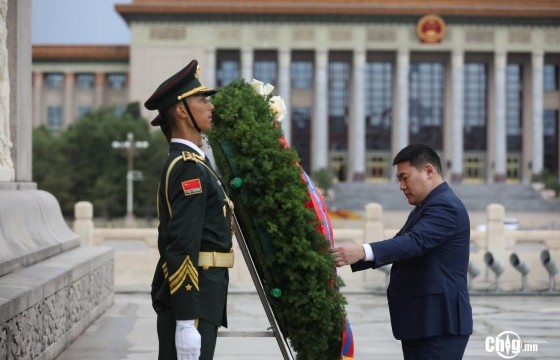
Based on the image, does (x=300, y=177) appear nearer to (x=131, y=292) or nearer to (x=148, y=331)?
(x=148, y=331)

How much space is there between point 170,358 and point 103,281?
6.86 m

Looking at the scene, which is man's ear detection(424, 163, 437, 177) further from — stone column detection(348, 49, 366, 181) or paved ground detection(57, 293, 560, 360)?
stone column detection(348, 49, 366, 181)

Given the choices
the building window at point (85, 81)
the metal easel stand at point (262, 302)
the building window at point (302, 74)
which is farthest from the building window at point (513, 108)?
the metal easel stand at point (262, 302)

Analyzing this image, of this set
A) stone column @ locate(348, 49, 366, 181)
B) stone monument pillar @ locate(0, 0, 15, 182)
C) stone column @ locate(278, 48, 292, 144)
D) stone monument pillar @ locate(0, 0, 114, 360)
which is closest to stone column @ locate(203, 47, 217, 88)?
stone column @ locate(278, 48, 292, 144)

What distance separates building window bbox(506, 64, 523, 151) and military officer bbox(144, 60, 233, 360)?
71664mm

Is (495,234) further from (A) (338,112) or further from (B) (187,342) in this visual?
(A) (338,112)

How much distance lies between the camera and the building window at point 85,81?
251 ft

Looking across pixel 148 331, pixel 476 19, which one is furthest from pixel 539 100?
pixel 148 331

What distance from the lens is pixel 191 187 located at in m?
4.09

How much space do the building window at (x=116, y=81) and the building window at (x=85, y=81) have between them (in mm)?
1529

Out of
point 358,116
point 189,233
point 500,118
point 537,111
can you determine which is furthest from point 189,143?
point 537,111

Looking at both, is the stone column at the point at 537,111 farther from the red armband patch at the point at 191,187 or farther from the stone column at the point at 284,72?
the red armband patch at the point at 191,187

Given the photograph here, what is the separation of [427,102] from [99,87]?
28323 mm

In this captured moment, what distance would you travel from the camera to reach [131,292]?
15.5m
